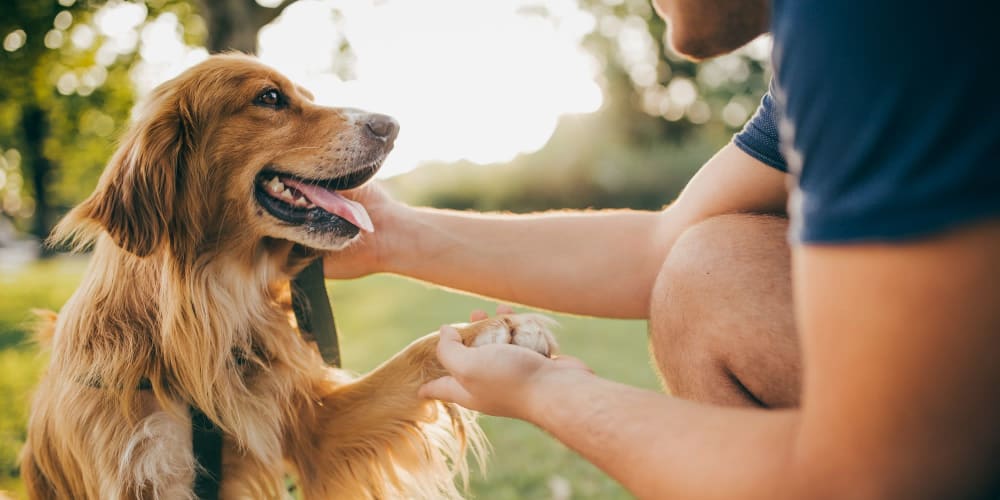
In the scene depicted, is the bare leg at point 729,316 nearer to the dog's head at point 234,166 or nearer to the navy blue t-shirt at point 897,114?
the navy blue t-shirt at point 897,114

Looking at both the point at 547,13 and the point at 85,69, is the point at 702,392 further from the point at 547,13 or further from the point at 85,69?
the point at 547,13

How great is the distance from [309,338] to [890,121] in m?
2.27

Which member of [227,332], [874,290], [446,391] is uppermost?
[874,290]

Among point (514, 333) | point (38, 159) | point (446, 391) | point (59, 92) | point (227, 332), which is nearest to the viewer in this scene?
point (446, 391)

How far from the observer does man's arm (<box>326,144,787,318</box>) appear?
97.6 inches

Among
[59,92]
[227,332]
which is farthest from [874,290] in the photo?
[59,92]

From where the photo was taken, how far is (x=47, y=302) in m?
12.0

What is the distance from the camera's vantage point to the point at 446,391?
2006 mm

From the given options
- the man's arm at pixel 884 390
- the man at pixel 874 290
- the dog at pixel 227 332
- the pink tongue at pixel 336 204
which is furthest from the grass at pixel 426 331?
the man's arm at pixel 884 390

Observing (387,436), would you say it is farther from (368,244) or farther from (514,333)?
(368,244)

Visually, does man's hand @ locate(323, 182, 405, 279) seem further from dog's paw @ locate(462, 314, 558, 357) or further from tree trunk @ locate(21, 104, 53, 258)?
tree trunk @ locate(21, 104, 53, 258)

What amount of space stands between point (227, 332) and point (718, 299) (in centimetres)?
173

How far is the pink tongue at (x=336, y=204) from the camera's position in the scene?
2.56m

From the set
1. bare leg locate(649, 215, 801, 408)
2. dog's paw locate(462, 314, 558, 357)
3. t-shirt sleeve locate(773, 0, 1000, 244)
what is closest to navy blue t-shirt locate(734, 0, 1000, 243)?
t-shirt sleeve locate(773, 0, 1000, 244)
